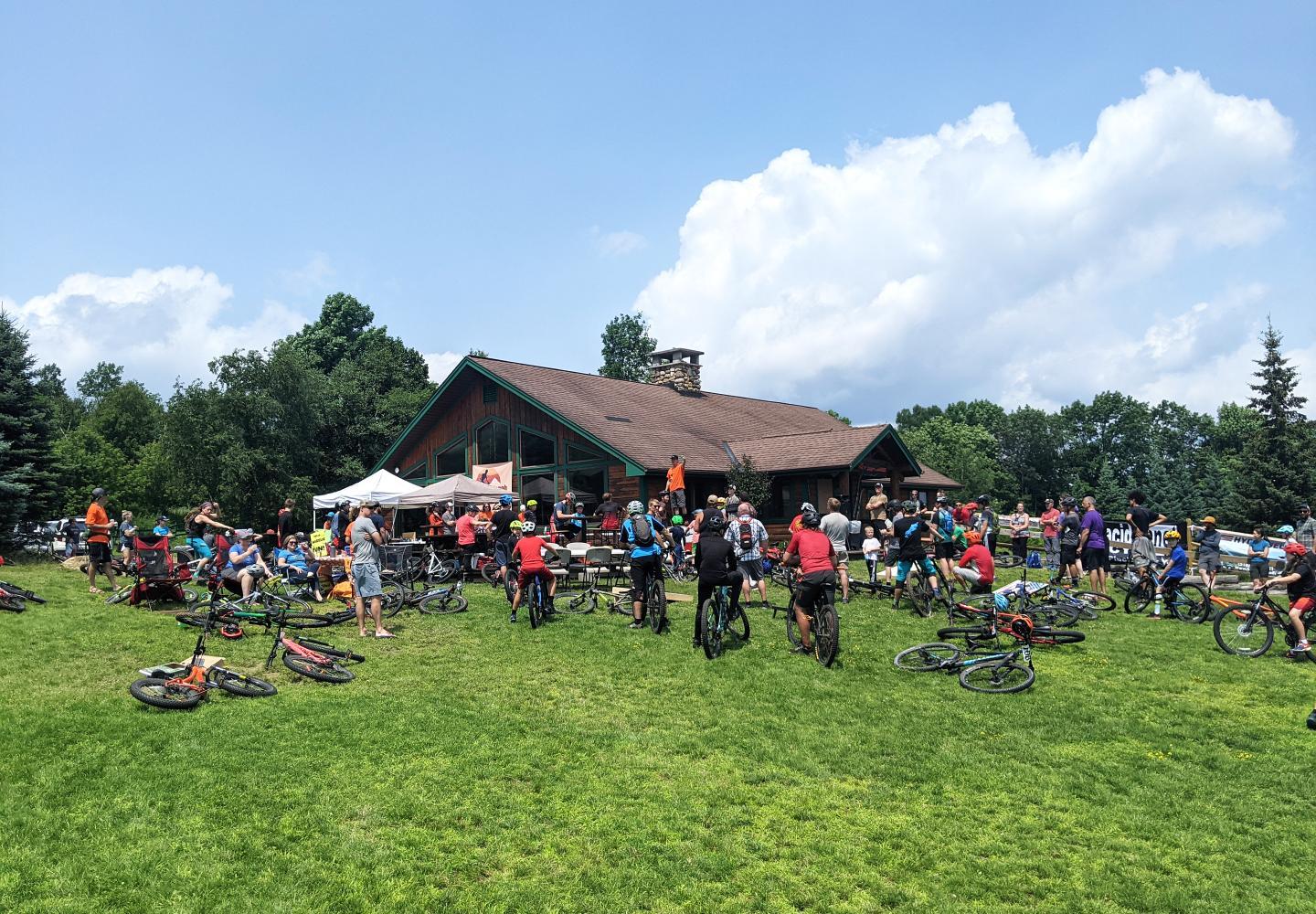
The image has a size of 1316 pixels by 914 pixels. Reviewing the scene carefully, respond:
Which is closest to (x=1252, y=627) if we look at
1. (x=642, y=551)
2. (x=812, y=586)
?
(x=812, y=586)

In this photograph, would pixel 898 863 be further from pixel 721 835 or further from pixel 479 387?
pixel 479 387

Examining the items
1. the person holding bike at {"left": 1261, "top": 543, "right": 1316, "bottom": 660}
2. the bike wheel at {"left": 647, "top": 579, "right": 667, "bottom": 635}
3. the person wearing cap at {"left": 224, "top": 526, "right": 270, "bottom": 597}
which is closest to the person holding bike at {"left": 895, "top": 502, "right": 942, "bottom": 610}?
the bike wheel at {"left": 647, "top": 579, "right": 667, "bottom": 635}

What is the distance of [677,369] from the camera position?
124 ft

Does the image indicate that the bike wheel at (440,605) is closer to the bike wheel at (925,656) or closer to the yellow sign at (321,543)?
the yellow sign at (321,543)

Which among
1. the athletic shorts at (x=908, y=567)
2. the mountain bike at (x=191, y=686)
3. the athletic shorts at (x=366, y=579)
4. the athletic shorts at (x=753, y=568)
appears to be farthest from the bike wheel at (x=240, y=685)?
the athletic shorts at (x=908, y=567)

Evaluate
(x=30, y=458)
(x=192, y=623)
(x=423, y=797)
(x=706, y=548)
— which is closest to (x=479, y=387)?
(x=30, y=458)

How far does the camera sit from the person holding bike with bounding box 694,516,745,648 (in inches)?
430

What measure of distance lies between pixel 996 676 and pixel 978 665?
239mm

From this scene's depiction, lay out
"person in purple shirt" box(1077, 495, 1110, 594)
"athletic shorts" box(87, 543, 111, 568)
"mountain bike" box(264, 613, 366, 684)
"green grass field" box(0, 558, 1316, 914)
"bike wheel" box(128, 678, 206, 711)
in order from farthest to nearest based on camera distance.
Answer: "person in purple shirt" box(1077, 495, 1110, 594)
"athletic shorts" box(87, 543, 111, 568)
"mountain bike" box(264, 613, 366, 684)
"bike wheel" box(128, 678, 206, 711)
"green grass field" box(0, 558, 1316, 914)

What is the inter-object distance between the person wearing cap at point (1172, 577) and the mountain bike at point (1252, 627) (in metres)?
2.33

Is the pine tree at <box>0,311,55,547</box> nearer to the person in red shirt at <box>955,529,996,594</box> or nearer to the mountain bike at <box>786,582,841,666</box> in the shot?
the mountain bike at <box>786,582,841,666</box>

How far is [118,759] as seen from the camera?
6.90 metres

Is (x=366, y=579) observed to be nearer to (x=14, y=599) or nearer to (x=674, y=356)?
(x=14, y=599)

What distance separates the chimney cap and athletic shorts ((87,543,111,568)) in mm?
25579
